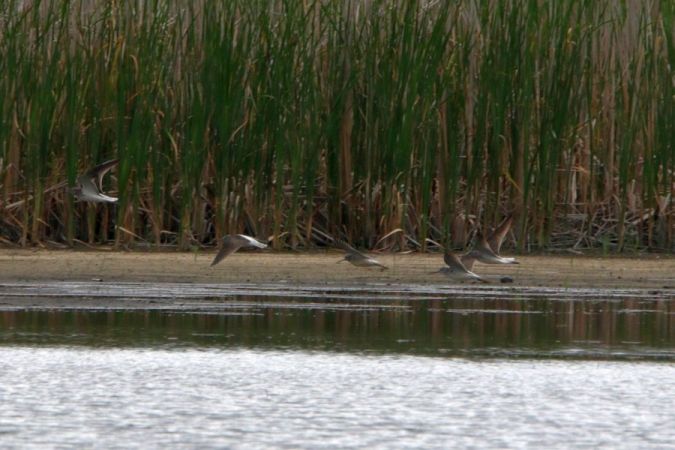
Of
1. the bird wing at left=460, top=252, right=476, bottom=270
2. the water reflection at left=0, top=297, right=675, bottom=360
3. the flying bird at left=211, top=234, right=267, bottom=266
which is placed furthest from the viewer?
the flying bird at left=211, top=234, right=267, bottom=266

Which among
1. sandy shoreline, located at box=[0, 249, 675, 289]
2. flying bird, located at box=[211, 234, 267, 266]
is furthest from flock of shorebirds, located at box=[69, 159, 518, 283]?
sandy shoreline, located at box=[0, 249, 675, 289]

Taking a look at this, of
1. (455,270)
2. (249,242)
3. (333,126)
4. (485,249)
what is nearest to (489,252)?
(485,249)

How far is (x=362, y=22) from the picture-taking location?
472 inches

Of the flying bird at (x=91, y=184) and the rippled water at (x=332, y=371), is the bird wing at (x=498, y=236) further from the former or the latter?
the flying bird at (x=91, y=184)

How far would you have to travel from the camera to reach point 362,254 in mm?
10422

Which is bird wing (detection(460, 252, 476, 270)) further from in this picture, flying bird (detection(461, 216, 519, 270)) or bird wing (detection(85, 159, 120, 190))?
bird wing (detection(85, 159, 120, 190))

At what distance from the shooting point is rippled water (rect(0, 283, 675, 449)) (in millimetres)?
4918

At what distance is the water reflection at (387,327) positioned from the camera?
6918 mm

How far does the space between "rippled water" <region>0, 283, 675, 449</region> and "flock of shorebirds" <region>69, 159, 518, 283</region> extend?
547 millimetres

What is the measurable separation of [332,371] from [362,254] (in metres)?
4.27

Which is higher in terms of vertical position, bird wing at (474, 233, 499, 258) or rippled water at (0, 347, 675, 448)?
bird wing at (474, 233, 499, 258)

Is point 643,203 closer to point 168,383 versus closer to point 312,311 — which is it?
point 312,311

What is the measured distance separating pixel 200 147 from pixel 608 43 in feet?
10.1

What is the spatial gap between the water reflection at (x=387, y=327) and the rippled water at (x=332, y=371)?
13mm
